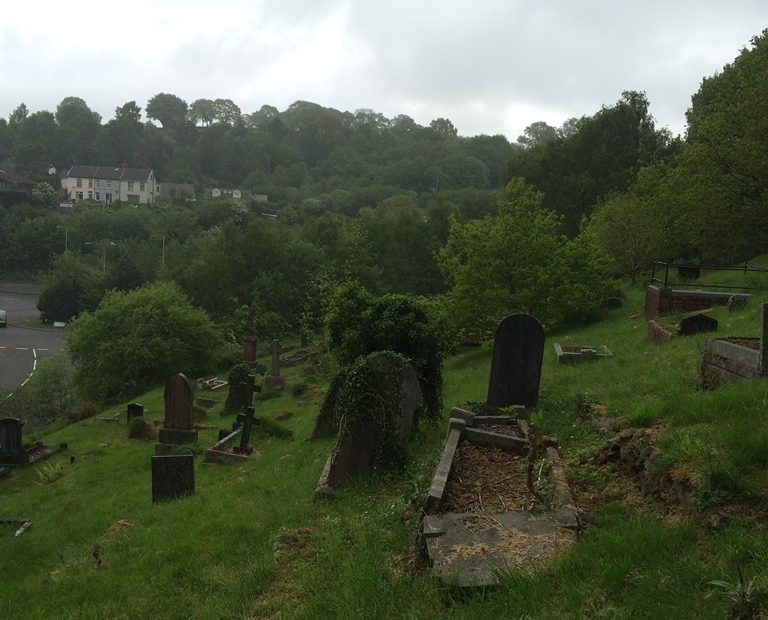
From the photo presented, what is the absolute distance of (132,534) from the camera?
9055mm

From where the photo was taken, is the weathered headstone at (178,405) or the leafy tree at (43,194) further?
the leafy tree at (43,194)

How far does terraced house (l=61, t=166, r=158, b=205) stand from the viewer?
120m

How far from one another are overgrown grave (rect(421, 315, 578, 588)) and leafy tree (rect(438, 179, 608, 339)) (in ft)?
42.2

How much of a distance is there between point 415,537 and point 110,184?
12527 centimetres

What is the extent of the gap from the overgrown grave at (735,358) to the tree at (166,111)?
560 ft

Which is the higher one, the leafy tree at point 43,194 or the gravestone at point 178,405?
the leafy tree at point 43,194

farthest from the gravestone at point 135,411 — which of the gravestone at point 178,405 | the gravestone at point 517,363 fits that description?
the gravestone at point 517,363

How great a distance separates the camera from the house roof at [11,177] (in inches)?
4316

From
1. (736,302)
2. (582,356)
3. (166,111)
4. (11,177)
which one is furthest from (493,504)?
(166,111)

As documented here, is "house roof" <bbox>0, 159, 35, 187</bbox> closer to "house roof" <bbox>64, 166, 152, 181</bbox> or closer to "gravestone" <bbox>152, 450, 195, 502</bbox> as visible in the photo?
"house roof" <bbox>64, 166, 152, 181</bbox>

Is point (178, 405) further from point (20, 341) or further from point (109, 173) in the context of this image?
point (109, 173)

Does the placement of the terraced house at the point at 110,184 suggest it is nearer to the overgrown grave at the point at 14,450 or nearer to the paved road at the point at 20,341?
the paved road at the point at 20,341

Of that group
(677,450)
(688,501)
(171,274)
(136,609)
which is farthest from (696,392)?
(171,274)

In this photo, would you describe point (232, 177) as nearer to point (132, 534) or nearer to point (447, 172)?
point (447, 172)
